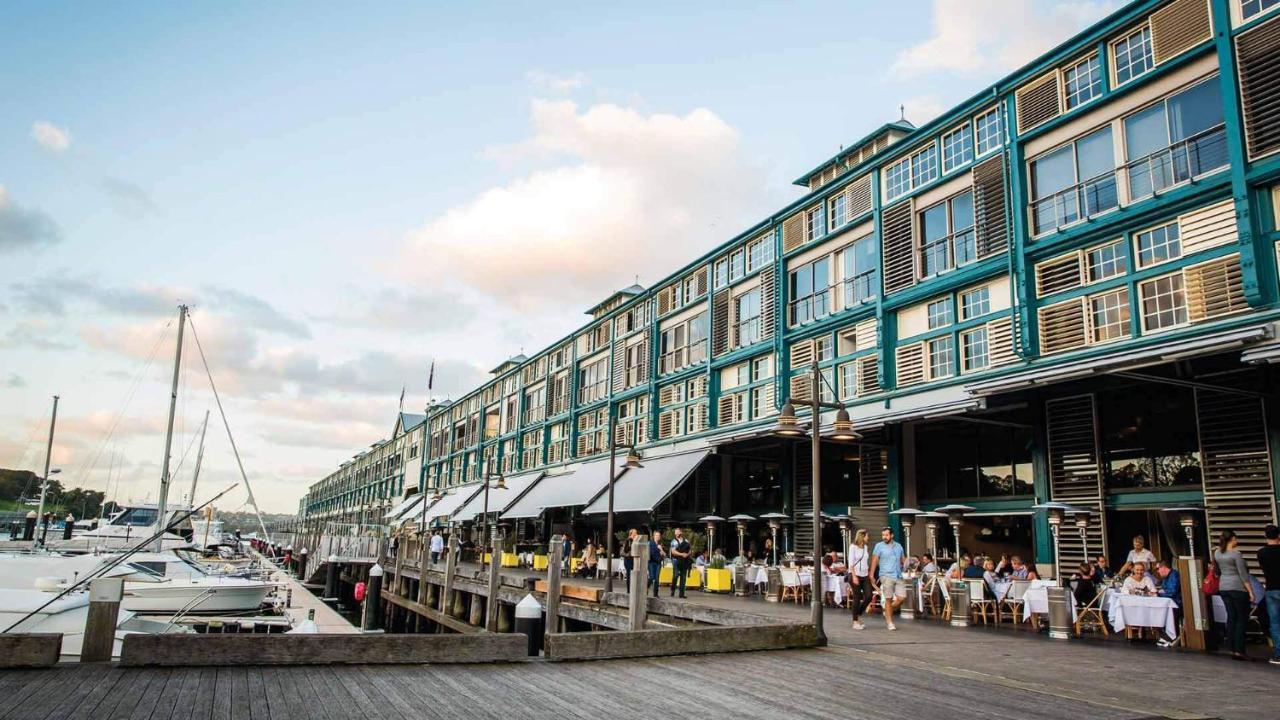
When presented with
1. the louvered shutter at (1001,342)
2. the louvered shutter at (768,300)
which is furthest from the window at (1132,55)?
the louvered shutter at (768,300)

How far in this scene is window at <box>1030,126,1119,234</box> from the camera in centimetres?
1847

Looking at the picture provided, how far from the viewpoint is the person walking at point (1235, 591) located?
12.0m

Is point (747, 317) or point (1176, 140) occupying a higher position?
point (1176, 140)

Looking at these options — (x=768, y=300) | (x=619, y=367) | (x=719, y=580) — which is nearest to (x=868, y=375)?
(x=768, y=300)

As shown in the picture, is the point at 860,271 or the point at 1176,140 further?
the point at 860,271

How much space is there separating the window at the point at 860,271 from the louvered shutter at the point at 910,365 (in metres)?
2.12

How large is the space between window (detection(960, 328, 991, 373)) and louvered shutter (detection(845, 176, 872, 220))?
18.8ft

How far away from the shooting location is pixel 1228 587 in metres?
12.1

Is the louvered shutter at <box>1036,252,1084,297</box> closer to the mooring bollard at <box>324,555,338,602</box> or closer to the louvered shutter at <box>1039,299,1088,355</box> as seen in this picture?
the louvered shutter at <box>1039,299,1088,355</box>

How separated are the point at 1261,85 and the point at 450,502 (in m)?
49.1

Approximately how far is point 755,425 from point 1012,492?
940cm

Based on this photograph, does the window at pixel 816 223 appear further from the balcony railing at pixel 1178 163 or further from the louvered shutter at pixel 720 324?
the balcony railing at pixel 1178 163

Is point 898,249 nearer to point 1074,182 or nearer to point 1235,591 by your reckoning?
point 1074,182

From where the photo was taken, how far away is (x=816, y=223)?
92.0 ft
